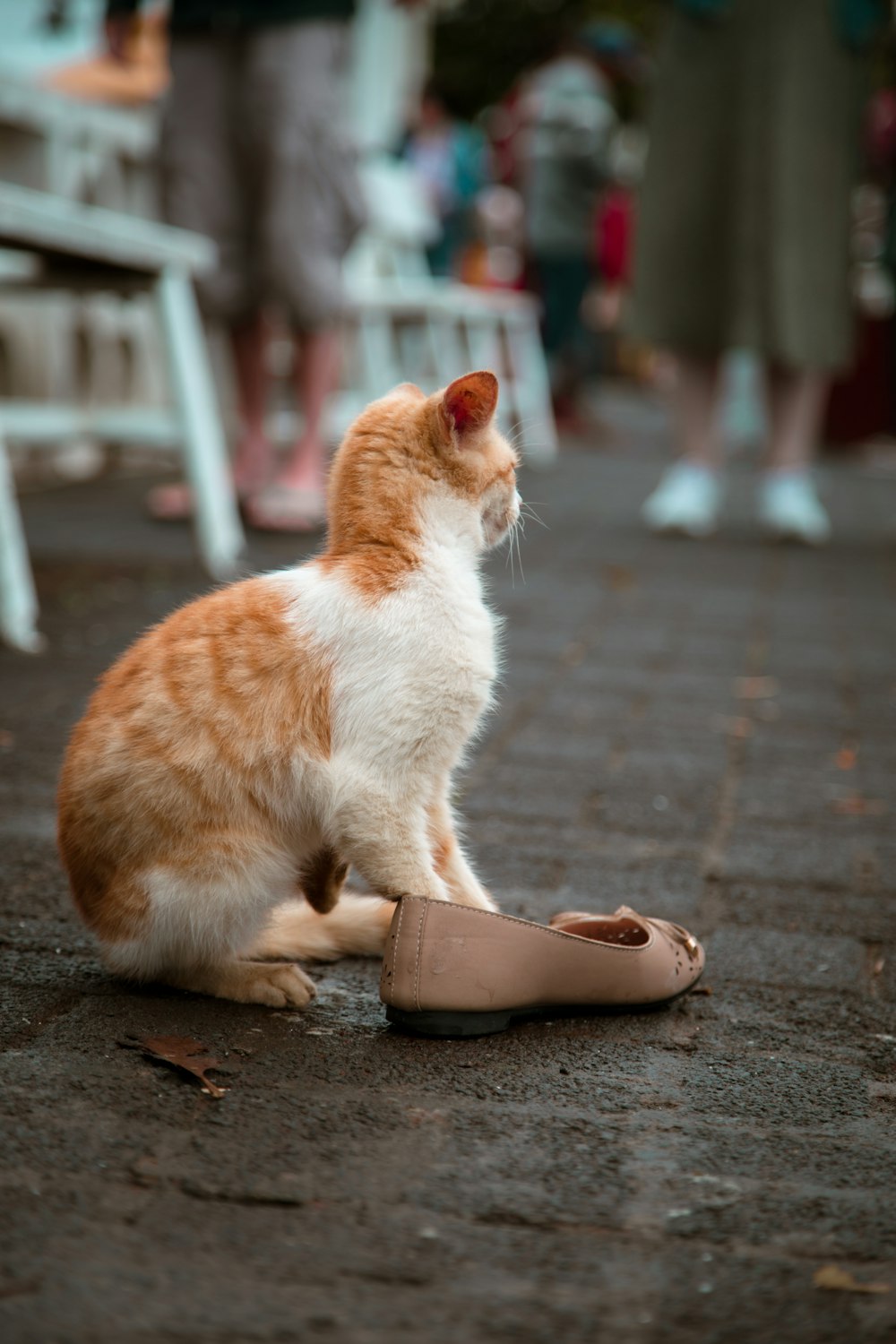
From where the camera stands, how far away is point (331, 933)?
2291 millimetres

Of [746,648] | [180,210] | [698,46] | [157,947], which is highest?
[698,46]

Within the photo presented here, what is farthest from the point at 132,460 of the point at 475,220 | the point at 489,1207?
the point at 475,220

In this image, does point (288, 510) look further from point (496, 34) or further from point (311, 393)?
point (496, 34)

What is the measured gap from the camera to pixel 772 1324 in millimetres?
1333

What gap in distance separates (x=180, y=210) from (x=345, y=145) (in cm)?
70

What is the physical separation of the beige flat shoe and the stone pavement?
38 mm

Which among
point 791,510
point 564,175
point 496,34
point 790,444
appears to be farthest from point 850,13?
point 496,34

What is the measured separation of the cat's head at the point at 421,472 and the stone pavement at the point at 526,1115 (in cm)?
67

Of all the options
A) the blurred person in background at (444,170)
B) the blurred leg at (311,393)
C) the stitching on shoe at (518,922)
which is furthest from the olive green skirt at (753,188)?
the blurred person in background at (444,170)

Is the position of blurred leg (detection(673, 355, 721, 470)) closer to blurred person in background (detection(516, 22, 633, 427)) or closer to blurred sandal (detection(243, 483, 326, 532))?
blurred sandal (detection(243, 483, 326, 532))

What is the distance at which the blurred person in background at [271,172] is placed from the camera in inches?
220

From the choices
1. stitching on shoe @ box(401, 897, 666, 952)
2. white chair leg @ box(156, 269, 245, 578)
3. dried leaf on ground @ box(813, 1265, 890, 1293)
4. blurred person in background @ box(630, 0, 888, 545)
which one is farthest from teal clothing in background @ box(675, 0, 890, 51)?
dried leaf on ground @ box(813, 1265, 890, 1293)

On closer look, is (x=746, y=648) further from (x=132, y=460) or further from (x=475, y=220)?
(x=475, y=220)

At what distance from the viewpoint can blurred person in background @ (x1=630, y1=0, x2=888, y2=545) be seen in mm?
6109
